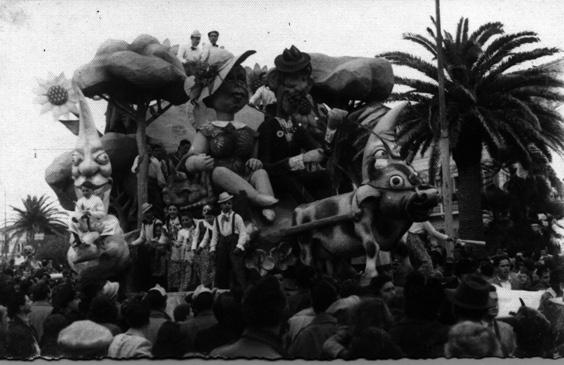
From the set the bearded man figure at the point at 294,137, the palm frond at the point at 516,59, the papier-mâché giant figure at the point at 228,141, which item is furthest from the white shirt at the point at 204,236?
the palm frond at the point at 516,59

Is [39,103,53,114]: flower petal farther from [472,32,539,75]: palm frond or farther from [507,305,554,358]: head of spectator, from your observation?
[472,32,539,75]: palm frond

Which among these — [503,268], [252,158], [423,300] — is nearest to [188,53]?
[252,158]

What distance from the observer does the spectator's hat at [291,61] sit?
474 inches

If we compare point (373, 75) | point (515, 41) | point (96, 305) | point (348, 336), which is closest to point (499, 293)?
point (348, 336)

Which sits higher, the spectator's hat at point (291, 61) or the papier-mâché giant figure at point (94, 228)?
the spectator's hat at point (291, 61)

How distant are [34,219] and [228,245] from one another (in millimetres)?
5374

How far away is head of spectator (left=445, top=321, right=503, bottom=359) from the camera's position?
636 cm

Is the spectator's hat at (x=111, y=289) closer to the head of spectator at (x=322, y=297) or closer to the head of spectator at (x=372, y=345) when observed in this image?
the head of spectator at (x=322, y=297)

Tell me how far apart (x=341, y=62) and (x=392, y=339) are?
24.8 ft

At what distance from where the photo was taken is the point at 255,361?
22.7ft

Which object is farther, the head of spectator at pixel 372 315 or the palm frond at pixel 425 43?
the palm frond at pixel 425 43

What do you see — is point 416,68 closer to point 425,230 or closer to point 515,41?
point 515,41

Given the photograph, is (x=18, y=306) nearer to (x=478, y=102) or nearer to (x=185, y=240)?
(x=185, y=240)

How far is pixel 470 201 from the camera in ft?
63.0
